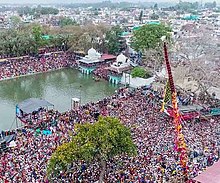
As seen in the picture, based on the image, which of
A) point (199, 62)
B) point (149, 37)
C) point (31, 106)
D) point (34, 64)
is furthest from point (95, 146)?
point (34, 64)

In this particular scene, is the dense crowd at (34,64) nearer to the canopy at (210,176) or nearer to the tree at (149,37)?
the tree at (149,37)

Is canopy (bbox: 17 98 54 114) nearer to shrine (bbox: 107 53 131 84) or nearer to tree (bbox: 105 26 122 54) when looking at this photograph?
shrine (bbox: 107 53 131 84)

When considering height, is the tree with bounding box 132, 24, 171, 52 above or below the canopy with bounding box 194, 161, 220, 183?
above

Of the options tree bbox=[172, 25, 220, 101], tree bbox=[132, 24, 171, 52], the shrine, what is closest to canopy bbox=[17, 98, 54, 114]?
tree bbox=[172, 25, 220, 101]

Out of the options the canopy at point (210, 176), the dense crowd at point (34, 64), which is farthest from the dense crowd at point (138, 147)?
the dense crowd at point (34, 64)

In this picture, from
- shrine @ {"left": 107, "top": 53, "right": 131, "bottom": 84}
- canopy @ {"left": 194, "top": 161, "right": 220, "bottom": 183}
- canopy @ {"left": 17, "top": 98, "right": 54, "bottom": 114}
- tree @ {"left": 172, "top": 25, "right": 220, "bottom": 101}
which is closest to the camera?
canopy @ {"left": 194, "top": 161, "right": 220, "bottom": 183}

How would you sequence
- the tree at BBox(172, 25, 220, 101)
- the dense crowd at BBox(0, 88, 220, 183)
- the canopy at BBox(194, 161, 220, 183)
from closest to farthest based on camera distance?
the canopy at BBox(194, 161, 220, 183) → the dense crowd at BBox(0, 88, 220, 183) → the tree at BBox(172, 25, 220, 101)
